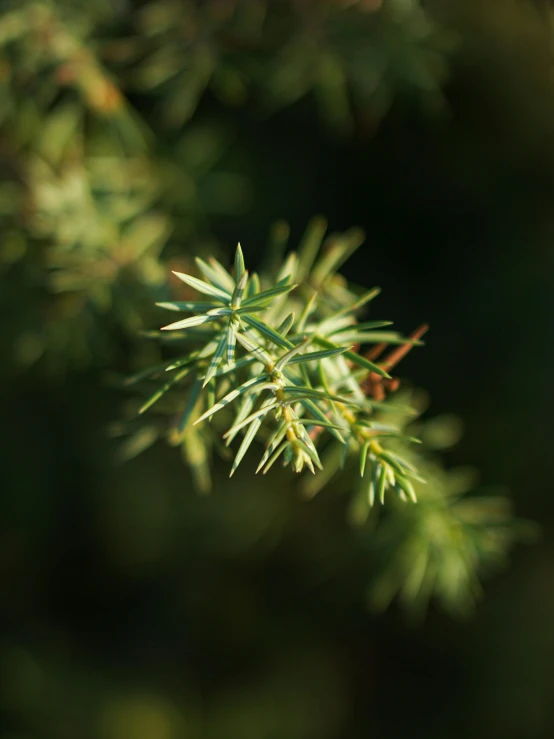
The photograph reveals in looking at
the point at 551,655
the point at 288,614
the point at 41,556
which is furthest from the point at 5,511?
the point at 551,655

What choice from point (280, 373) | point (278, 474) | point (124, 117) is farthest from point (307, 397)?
point (278, 474)

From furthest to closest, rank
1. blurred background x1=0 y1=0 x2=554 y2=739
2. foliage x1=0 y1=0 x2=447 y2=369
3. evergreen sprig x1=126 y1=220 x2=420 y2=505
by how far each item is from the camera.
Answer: blurred background x1=0 y1=0 x2=554 y2=739
foliage x1=0 y1=0 x2=447 y2=369
evergreen sprig x1=126 y1=220 x2=420 y2=505

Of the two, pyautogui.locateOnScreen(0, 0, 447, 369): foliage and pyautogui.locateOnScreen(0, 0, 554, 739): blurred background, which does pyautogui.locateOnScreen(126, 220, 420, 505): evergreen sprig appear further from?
pyautogui.locateOnScreen(0, 0, 554, 739): blurred background

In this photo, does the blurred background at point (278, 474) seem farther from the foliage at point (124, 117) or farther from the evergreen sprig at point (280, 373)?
the evergreen sprig at point (280, 373)

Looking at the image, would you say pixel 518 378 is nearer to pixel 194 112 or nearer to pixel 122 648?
pixel 194 112

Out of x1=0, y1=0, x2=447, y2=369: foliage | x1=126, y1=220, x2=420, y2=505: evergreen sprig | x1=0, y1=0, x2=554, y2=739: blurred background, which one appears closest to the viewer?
x1=126, y1=220, x2=420, y2=505: evergreen sprig

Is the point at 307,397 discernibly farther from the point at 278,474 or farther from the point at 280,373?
the point at 278,474

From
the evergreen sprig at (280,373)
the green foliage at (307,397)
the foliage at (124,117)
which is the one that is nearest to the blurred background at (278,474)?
the foliage at (124,117)

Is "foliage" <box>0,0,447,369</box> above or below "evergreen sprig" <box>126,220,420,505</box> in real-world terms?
above

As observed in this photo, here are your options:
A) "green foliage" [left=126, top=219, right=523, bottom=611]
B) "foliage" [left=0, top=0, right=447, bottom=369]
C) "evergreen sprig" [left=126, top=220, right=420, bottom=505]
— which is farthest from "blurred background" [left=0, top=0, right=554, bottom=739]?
"evergreen sprig" [left=126, top=220, right=420, bottom=505]
